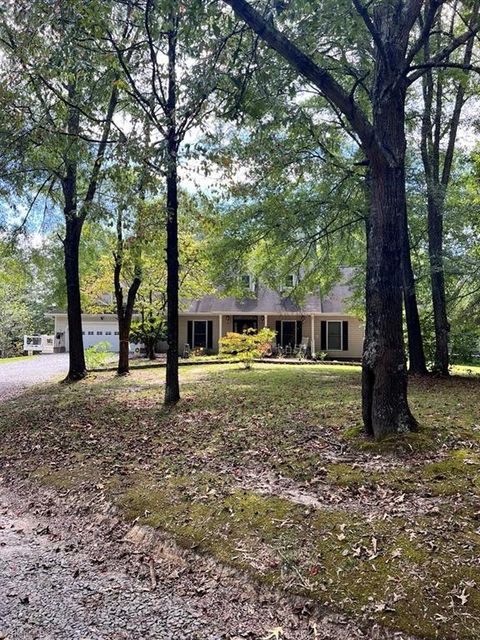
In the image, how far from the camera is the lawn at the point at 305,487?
2.80m

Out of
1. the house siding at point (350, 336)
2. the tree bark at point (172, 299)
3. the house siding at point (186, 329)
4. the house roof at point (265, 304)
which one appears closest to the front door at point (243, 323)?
the house roof at point (265, 304)

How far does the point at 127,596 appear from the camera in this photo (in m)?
3.00

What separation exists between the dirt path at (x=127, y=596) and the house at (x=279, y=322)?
19257 millimetres

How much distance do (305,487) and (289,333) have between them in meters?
20.0

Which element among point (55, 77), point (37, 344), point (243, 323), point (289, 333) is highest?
point (55, 77)

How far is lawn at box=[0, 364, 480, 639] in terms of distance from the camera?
2799 mm

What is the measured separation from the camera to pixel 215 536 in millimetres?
3553

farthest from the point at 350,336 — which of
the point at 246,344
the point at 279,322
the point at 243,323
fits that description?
the point at 246,344

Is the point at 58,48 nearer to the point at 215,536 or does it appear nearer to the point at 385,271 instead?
the point at 385,271

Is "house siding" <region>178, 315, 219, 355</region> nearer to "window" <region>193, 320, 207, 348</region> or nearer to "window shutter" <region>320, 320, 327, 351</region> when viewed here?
"window" <region>193, 320, 207, 348</region>

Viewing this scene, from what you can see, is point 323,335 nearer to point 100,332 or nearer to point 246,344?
point 246,344

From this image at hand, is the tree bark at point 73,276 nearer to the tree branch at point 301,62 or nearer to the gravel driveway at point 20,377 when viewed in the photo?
the gravel driveway at point 20,377

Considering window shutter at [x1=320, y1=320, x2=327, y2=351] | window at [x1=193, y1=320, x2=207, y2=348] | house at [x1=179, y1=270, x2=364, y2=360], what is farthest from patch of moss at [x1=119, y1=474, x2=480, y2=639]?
window at [x1=193, y1=320, x2=207, y2=348]

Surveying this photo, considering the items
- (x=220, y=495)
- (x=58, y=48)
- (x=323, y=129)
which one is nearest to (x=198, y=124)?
(x=58, y=48)
